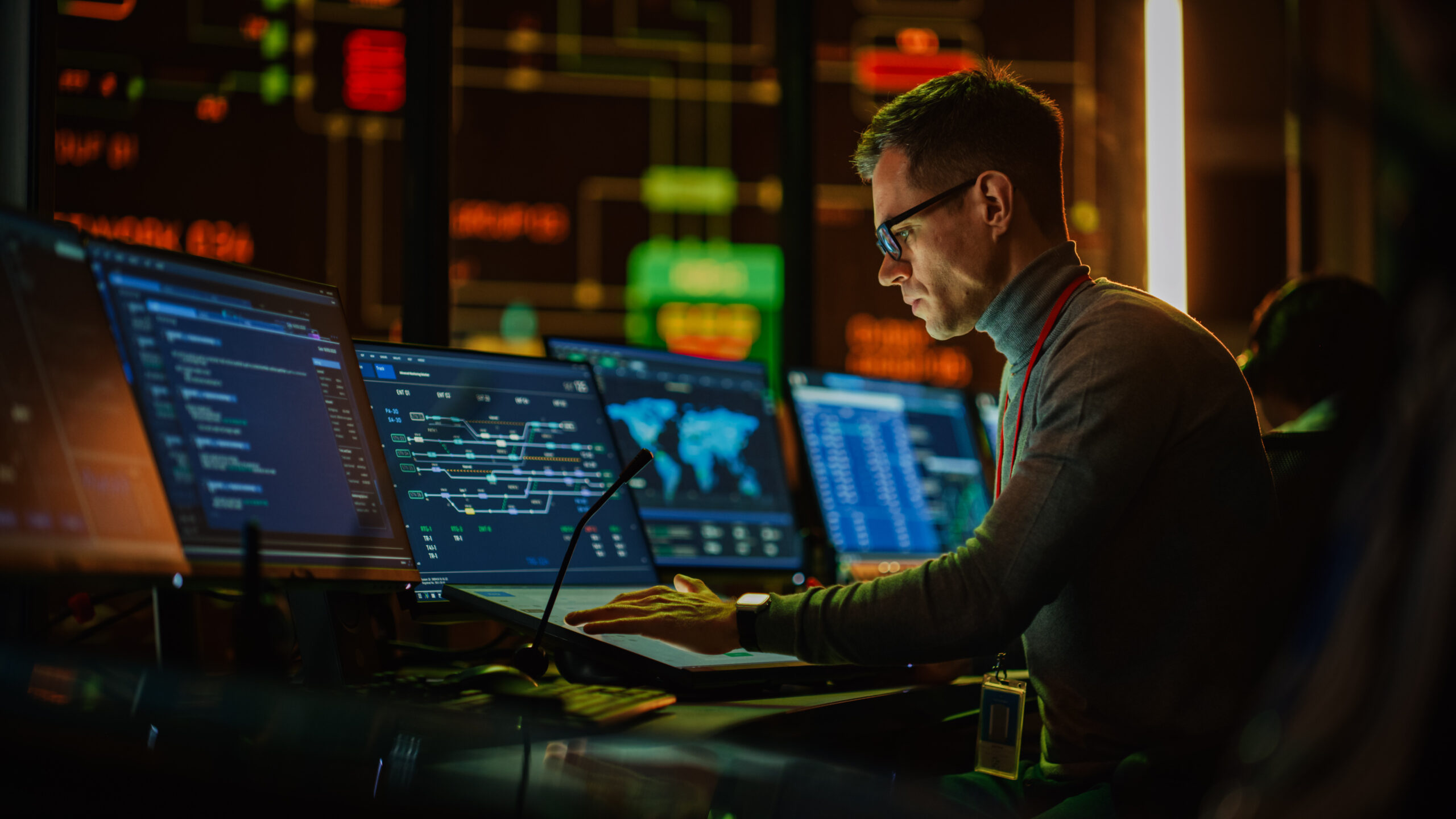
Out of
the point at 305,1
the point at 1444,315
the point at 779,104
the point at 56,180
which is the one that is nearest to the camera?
the point at 1444,315

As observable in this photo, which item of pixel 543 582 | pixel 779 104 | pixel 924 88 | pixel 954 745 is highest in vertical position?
pixel 779 104

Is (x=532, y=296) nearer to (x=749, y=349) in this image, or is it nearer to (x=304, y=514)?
(x=749, y=349)

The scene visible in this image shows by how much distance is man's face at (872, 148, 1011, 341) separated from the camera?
1.47m

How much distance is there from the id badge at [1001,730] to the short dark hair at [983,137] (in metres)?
0.60

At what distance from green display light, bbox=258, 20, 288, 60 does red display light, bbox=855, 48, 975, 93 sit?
9.30ft

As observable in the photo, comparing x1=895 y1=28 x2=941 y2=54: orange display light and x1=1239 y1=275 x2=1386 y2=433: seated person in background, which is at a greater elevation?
x1=895 y1=28 x2=941 y2=54: orange display light

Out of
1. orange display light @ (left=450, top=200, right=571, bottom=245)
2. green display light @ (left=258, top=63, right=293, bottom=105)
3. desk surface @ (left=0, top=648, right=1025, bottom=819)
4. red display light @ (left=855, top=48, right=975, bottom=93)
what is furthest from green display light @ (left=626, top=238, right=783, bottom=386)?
desk surface @ (left=0, top=648, right=1025, bottom=819)

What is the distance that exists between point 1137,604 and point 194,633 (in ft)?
3.35

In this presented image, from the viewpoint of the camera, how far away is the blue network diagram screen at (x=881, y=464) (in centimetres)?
226

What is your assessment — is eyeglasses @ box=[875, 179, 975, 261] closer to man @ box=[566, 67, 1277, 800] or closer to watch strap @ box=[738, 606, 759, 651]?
man @ box=[566, 67, 1277, 800]

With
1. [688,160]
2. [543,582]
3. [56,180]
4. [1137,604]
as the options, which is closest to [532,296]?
[688,160]

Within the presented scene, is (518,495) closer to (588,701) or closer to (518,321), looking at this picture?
(588,701)

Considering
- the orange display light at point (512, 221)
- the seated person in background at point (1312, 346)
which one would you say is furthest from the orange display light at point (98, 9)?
the orange display light at point (512, 221)

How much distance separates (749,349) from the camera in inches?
235
